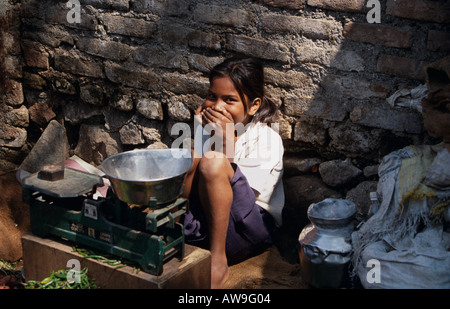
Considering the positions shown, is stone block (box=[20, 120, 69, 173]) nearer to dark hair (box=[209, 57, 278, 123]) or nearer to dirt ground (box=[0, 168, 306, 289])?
dirt ground (box=[0, 168, 306, 289])

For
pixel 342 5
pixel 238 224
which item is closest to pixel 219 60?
pixel 342 5

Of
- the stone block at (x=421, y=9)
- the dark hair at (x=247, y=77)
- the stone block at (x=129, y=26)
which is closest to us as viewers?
the stone block at (x=421, y=9)

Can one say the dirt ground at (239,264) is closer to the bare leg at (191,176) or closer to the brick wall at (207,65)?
the bare leg at (191,176)

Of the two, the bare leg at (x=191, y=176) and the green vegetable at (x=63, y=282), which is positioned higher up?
the bare leg at (x=191, y=176)

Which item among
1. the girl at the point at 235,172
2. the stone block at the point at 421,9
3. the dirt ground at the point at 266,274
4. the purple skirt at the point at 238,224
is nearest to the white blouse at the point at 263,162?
the girl at the point at 235,172

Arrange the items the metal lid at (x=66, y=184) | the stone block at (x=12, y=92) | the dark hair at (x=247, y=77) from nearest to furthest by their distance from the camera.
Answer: the metal lid at (x=66, y=184) → the dark hair at (x=247, y=77) → the stone block at (x=12, y=92)

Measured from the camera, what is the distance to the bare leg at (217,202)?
245cm

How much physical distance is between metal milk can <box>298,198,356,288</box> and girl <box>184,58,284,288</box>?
0.34 meters

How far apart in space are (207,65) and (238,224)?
1.03 meters

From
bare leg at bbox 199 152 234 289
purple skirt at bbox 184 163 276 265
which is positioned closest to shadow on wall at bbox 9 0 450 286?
purple skirt at bbox 184 163 276 265

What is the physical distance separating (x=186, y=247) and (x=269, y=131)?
2.92 ft

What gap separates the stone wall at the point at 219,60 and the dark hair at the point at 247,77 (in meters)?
0.12

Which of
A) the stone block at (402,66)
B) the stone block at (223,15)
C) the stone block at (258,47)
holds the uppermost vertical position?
the stone block at (223,15)

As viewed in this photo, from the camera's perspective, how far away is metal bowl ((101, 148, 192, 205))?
2047 millimetres
